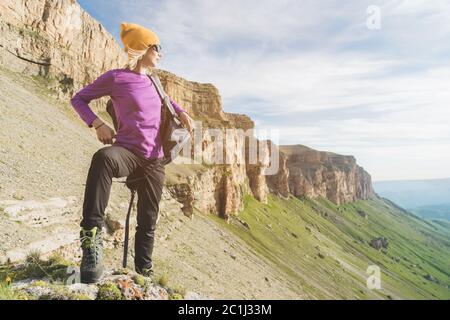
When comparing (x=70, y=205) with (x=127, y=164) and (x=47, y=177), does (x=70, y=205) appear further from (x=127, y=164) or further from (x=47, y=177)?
(x=127, y=164)

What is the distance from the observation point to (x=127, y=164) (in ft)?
17.9

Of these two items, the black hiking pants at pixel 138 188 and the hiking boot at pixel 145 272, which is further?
the hiking boot at pixel 145 272

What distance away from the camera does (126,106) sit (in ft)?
18.4

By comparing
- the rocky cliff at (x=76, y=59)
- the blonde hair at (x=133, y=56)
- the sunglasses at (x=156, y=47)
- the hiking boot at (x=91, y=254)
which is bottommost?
the hiking boot at (x=91, y=254)

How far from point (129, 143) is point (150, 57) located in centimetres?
164

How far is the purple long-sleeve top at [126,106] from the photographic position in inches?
219

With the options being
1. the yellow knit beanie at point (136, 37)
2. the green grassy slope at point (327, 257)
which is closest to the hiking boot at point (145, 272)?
the yellow knit beanie at point (136, 37)

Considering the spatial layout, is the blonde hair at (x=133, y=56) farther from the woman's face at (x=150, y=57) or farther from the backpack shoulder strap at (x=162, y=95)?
the backpack shoulder strap at (x=162, y=95)

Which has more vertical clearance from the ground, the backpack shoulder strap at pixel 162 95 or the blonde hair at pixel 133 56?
the blonde hair at pixel 133 56

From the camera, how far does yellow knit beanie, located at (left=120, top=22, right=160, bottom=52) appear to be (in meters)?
5.79

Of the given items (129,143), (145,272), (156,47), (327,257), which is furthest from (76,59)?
(327,257)

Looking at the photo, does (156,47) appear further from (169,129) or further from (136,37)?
(169,129)
